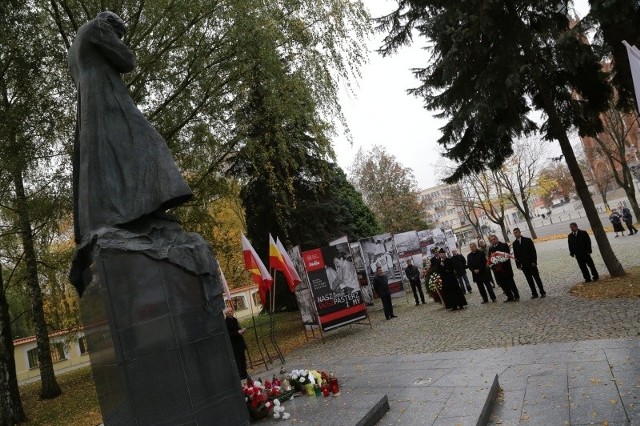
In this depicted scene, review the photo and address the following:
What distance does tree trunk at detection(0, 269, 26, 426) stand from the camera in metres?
11.2

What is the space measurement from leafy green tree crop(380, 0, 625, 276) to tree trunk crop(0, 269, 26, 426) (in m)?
13.6

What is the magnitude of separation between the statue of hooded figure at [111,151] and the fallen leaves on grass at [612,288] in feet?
33.6

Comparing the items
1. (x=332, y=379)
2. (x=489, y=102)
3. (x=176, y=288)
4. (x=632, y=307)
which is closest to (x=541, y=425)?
(x=332, y=379)

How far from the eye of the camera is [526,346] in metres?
7.56

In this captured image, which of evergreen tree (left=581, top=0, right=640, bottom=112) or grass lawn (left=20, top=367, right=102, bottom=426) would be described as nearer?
evergreen tree (left=581, top=0, right=640, bottom=112)

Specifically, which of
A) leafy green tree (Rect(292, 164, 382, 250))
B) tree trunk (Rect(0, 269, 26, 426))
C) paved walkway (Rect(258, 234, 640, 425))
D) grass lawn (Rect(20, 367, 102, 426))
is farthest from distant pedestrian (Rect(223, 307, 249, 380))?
leafy green tree (Rect(292, 164, 382, 250))

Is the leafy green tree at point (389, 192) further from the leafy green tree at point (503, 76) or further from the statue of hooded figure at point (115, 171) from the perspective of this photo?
the statue of hooded figure at point (115, 171)

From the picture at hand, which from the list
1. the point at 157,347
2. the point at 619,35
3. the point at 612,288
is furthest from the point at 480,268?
the point at 157,347

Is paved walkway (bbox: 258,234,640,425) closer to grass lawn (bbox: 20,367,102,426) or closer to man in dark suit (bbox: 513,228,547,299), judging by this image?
man in dark suit (bbox: 513,228,547,299)

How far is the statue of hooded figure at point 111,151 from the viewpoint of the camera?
412 cm

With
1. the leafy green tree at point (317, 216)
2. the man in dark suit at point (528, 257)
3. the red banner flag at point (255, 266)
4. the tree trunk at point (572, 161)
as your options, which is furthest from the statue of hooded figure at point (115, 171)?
the leafy green tree at point (317, 216)

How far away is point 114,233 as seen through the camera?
3822 millimetres

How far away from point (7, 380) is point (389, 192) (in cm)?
3387

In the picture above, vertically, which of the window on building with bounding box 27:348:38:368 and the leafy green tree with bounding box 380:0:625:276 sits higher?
→ the leafy green tree with bounding box 380:0:625:276
